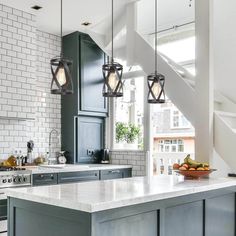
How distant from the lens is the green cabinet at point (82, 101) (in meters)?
5.36

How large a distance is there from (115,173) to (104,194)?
9.70ft

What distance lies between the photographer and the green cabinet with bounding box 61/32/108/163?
5355mm

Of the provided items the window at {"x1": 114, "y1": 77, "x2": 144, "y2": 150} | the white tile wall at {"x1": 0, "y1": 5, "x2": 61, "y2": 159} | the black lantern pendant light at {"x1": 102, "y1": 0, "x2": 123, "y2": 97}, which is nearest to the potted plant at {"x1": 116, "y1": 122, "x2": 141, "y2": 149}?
the window at {"x1": 114, "y1": 77, "x2": 144, "y2": 150}

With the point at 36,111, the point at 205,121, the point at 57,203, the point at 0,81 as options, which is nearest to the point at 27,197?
the point at 57,203

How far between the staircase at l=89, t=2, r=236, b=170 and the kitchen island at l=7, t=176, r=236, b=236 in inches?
29.9

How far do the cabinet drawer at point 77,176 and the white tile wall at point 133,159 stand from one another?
0.70 meters

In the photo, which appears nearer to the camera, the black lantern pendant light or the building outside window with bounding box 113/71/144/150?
the black lantern pendant light

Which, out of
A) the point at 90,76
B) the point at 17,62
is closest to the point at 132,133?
the point at 90,76

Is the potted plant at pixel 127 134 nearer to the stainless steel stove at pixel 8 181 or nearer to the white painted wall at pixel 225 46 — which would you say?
the white painted wall at pixel 225 46

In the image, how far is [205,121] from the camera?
3.80 m

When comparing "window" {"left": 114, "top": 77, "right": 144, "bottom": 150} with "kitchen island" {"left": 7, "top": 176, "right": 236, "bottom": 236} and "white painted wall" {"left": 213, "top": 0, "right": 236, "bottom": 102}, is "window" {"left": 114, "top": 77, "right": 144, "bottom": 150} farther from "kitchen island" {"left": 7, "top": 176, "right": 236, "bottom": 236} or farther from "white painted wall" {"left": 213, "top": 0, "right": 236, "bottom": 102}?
"kitchen island" {"left": 7, "top": 176, "right": 236, "bottom": 236}

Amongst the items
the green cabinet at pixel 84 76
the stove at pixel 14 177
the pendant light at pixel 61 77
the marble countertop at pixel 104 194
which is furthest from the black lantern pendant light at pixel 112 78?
the green cabinet at pixel 84 76

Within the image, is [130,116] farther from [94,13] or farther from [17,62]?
[17,62]

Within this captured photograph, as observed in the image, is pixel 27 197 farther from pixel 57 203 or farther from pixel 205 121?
pixel 205 121
